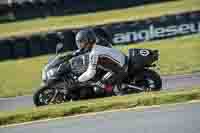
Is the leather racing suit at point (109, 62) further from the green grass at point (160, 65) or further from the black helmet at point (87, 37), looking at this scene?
the green grass at point (160, 65)

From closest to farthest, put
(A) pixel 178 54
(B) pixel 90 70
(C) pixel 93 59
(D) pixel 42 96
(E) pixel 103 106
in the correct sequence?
(E) pixel 103 106 < (C) pixel 93 59 < (B) pixel 90 70 < (D) pixel 42 96 < (A) pixel 178 54

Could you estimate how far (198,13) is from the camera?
20266mm

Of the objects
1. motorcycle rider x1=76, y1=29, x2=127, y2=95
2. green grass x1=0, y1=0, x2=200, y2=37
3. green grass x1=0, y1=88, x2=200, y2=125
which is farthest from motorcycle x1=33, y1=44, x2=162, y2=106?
green grass x1=0, y1=0, x2=200, y2=37

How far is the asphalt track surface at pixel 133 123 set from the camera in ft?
24.2

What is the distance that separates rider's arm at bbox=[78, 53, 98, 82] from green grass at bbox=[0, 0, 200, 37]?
15301 mm

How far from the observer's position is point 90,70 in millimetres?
11516

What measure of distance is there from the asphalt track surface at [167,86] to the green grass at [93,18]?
511 inches

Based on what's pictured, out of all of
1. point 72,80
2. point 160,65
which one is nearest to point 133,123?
point 72,80

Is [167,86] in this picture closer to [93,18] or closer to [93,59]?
[93,59]

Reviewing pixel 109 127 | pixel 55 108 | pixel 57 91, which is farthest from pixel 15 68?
pixel 109 127

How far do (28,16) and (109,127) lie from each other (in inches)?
882

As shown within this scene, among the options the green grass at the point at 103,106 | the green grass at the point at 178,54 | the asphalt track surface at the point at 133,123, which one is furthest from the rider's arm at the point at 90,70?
the green grass at the point at 178,54

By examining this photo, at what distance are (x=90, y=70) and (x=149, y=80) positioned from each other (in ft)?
3.97

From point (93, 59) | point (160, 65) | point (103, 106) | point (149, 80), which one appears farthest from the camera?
point (160, 65)
